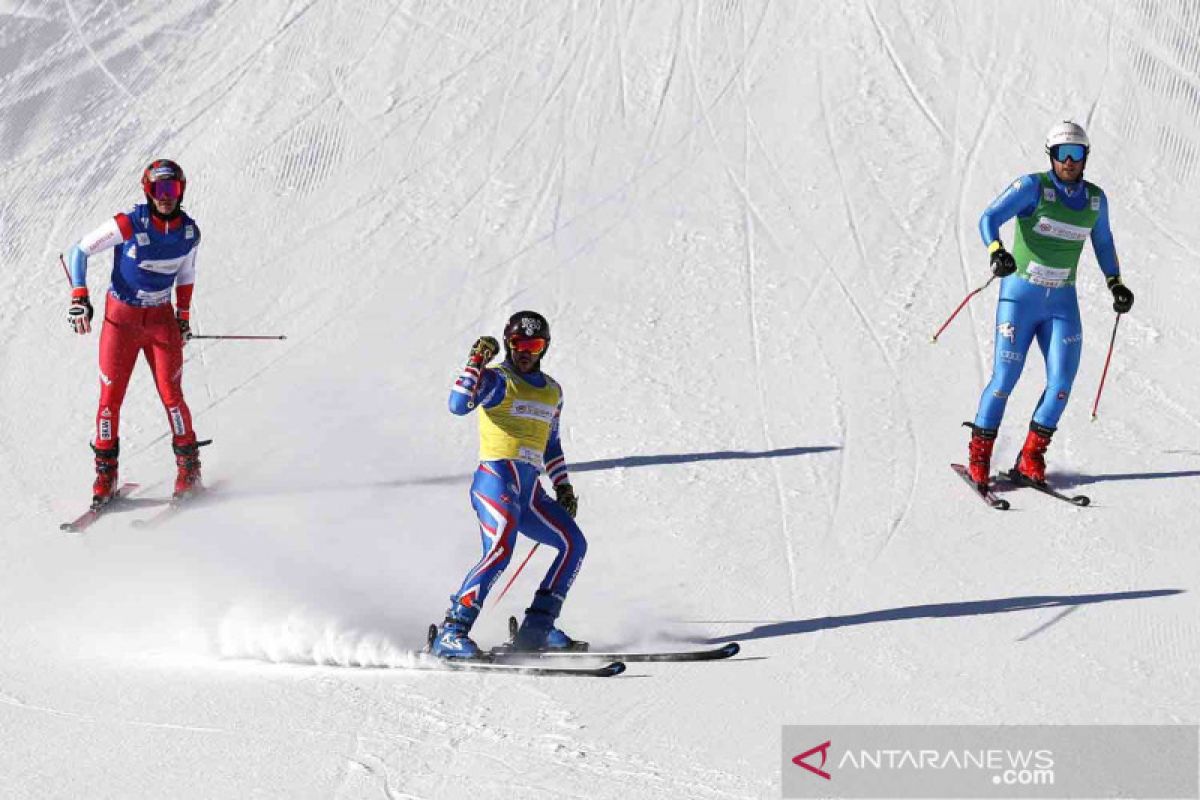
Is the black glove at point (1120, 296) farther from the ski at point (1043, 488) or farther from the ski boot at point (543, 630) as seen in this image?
the ski boot at point (543, 630)

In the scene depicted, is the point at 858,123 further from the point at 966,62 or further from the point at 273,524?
the point at 273,524

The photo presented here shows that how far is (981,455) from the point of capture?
10.2m

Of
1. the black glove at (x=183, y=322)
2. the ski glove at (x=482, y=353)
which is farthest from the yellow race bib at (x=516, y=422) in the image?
the black glove at (x=183, y=322)

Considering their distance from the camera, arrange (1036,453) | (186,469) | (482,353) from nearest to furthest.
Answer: (482,353) < (1036,453) < (186,469)

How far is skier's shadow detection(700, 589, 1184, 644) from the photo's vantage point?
830 cm

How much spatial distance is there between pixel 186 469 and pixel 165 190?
71.0 inches

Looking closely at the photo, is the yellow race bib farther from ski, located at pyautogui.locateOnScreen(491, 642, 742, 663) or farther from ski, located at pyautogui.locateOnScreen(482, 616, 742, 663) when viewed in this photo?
ski, located at pyautogui.locateOnScreen(491, 642, 742, 663)

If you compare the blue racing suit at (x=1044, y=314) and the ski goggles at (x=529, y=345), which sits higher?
the blue racing suit at (x=1044, y=314)

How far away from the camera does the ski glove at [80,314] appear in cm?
964

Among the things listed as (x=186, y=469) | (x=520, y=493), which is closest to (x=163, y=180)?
(x=186, y=469)

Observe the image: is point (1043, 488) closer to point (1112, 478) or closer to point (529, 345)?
point (1112, 478)

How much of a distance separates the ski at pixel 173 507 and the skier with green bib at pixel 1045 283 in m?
4.90

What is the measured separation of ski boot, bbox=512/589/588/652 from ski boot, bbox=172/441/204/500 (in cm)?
333

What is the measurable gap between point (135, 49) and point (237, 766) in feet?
38.7
